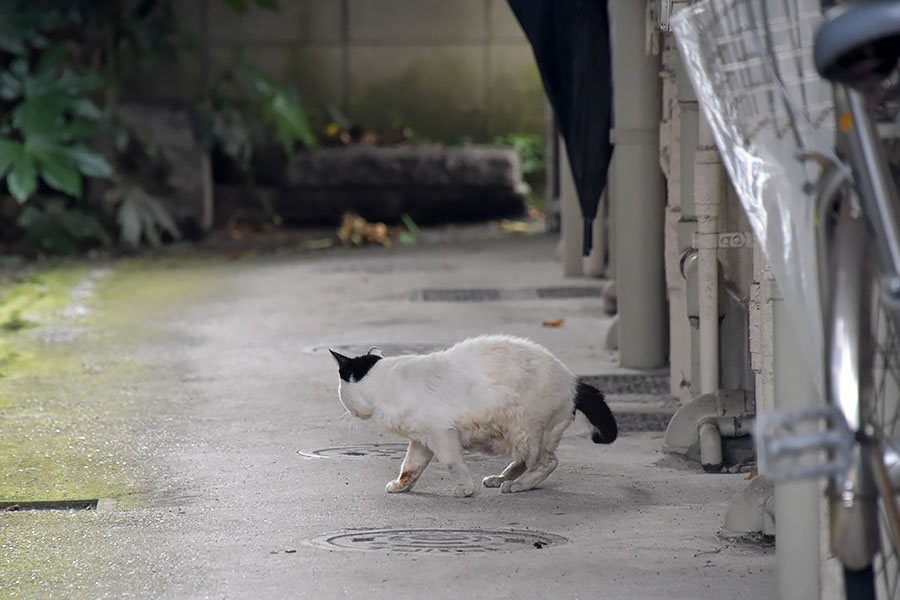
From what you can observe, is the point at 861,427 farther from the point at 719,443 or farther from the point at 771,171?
the point at 719,443

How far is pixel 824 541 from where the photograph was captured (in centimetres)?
288

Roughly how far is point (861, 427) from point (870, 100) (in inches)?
19.6

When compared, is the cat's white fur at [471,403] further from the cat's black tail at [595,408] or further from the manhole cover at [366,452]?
the manhole cover at [366,452]

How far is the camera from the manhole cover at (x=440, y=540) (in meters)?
3.65

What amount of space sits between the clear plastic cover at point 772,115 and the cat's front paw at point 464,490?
77.7 inches

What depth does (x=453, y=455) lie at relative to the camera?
161 inches

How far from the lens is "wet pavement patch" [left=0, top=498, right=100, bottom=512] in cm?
415

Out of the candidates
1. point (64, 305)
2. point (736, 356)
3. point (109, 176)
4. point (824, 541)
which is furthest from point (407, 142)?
point (824, 541)

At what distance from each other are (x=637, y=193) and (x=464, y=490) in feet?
7.91

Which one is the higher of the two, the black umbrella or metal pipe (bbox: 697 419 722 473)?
the black umbrella

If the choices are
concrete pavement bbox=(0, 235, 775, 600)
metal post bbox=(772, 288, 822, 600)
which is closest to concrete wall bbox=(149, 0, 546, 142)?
concrete pavement bbox=(0, 235, 775, 600)

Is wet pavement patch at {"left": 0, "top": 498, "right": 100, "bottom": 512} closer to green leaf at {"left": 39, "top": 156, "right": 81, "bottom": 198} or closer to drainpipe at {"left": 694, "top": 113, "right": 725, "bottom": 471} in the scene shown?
drainpipe at {"left": 694, "top": 113, "right": 725, "bottom": 471}

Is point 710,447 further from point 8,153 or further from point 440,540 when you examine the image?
point 8,153

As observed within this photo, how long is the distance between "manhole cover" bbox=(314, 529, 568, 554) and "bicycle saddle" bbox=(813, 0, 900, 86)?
201 cm
